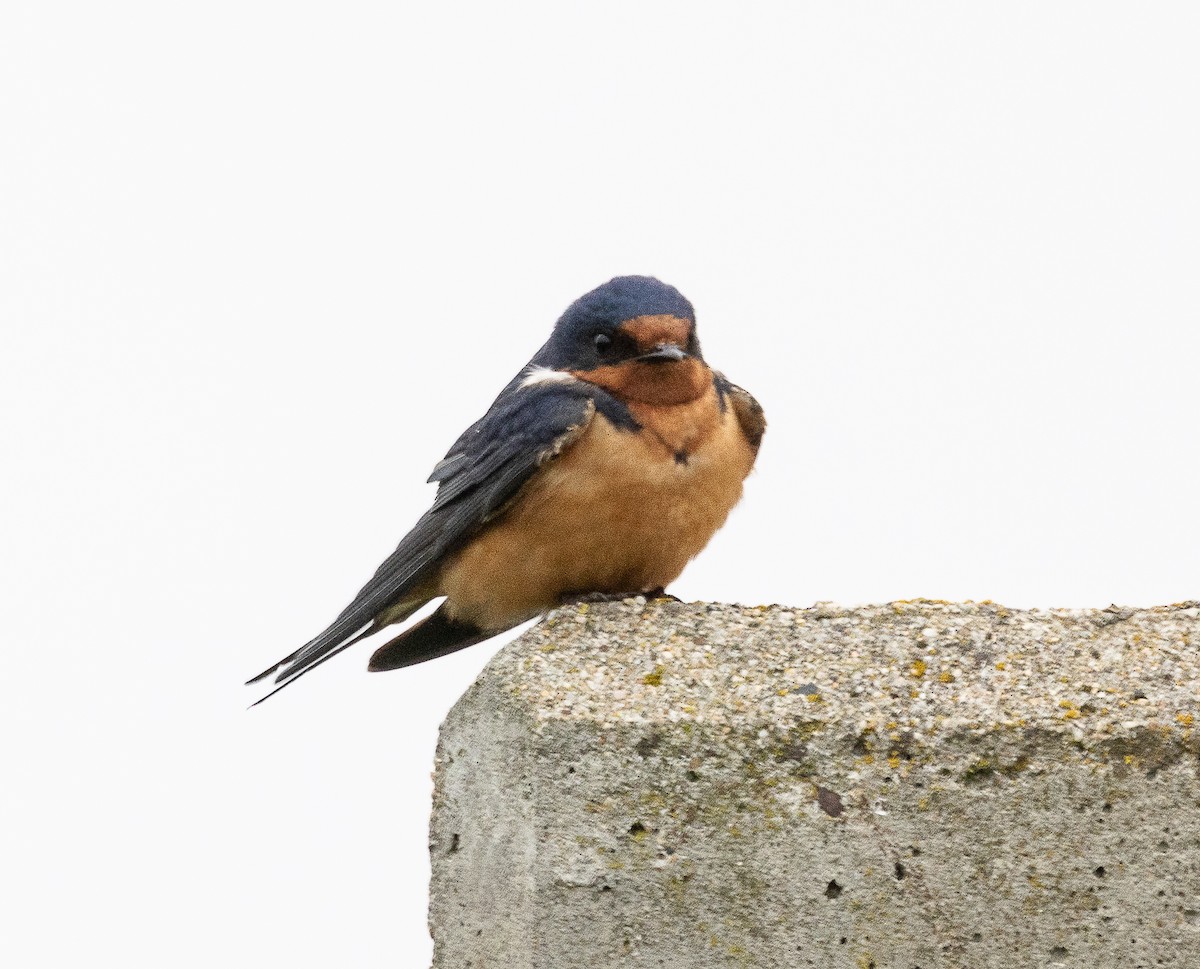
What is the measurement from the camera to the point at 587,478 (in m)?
5.41

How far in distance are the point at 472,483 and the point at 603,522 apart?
473 millimetres

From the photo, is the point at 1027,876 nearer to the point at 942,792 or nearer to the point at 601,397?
the point at 942,792

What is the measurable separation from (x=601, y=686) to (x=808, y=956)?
32.5 inches

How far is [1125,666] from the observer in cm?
439

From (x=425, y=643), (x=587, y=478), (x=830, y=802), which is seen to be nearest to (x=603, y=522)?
(x=587, y=478)

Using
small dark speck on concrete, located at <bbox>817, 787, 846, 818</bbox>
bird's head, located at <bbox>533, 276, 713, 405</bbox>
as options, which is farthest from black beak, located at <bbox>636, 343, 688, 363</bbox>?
small dark speck on concrete, located at <bbox>817, 787, 846, 818</bbox>

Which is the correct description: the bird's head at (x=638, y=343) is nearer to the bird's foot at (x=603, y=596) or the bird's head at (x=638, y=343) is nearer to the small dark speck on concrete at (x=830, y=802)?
the bird's foot at (x=603, y=596)

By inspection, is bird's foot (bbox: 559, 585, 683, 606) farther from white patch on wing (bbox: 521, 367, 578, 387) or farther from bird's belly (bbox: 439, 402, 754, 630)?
white patch on wing (bbox: 521, 367, 578, 387)

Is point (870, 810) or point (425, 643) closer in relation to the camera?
point (870, 810)

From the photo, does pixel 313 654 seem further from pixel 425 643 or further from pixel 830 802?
pixel 830 802

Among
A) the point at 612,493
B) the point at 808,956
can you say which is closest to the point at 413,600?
the point at 612,493

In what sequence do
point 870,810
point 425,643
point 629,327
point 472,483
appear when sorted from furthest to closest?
point 425,643, point 472,483, point 629,327, point 870,810

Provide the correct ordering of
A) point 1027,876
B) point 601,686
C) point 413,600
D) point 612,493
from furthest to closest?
point 413,600, point 612,493, point 601,686, point 1027,876

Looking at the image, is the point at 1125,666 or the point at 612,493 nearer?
the point at 1125,666
